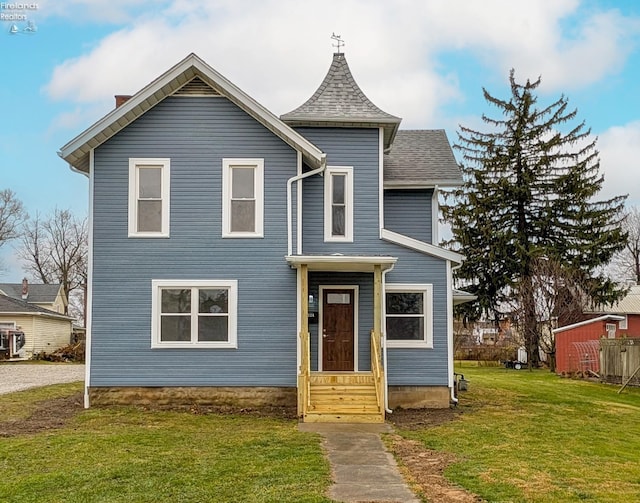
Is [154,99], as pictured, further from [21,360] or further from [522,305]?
[21,360]

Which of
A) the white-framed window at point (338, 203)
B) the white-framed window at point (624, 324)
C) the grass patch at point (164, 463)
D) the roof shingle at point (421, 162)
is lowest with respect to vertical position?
the grass patch at point (164, 463)

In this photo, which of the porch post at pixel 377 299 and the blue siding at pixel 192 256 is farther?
the blue siding at pixel 192 256

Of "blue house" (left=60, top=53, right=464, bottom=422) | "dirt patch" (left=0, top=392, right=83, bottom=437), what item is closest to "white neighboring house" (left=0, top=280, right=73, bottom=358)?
"dirt patch" (left=0, top=392, right=83, bottom=437)

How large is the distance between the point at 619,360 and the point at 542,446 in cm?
1536

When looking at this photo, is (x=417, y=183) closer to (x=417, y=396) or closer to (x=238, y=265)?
(x=238, y=265)

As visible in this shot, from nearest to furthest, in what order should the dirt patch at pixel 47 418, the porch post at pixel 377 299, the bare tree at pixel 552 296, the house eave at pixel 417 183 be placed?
the dirt patch at pixel 47 418
the porch post at pixel 377 299
the house eave at pixel 417 183
the bare tree at pixel 552 296

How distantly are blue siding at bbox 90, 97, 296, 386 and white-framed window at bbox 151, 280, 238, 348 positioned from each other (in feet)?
0.49

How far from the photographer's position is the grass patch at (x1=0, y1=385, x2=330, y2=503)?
8.01 metres

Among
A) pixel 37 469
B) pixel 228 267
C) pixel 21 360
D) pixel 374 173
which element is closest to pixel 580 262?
pixel 374 173

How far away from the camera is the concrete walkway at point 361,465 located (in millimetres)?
7938

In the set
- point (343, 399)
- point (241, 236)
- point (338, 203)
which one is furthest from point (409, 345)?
point (241, 236)

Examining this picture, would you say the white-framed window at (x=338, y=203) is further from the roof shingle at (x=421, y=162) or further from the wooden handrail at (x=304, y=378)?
the wooden handrail at (x=304, y=378)

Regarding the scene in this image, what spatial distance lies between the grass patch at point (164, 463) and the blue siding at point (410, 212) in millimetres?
6312

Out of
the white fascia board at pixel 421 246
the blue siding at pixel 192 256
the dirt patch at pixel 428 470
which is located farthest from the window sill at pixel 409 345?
the dirt patch at pixel 428 470
